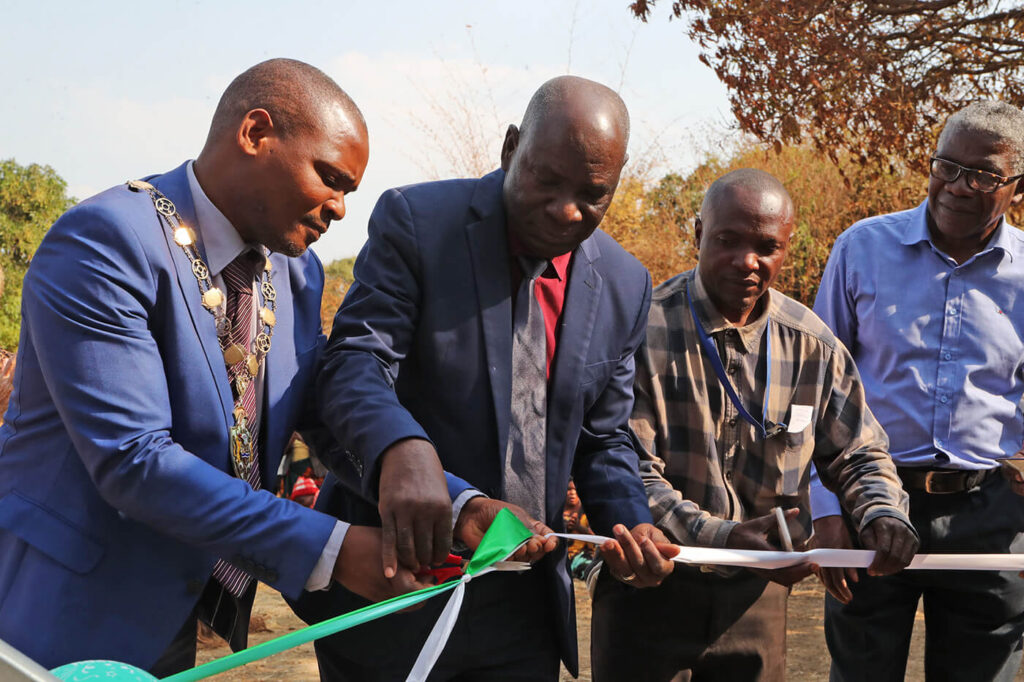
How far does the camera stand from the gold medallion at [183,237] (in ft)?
7.96

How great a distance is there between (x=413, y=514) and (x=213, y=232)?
0.85 metres

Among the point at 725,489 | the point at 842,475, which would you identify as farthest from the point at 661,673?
the point at 842,475

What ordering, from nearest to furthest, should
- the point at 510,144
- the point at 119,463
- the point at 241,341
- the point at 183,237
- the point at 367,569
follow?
1. the point at 119,463
2. the point at 367,569
3. the point at 183,237
4. the point at 241,341
5. the point at 510,144

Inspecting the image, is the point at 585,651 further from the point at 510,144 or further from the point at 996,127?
the point at 510,144

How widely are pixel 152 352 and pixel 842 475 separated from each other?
2.32m

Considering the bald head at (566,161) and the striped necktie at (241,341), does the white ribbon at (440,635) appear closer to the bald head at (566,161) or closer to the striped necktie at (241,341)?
the striped necktie at (241,341)

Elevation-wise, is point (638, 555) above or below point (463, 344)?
below

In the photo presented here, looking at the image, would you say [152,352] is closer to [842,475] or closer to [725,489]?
[725,489]

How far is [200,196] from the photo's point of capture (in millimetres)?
2521

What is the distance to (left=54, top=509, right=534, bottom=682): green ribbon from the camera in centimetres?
211

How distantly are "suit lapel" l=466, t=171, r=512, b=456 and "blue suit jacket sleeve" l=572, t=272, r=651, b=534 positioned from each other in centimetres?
38

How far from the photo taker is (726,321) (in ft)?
11.6

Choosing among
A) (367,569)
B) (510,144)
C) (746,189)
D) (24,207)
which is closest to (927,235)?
(746,189)

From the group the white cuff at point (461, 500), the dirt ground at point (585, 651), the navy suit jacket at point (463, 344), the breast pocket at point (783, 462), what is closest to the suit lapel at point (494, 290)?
the navy suit jacket at point (463, 344)
